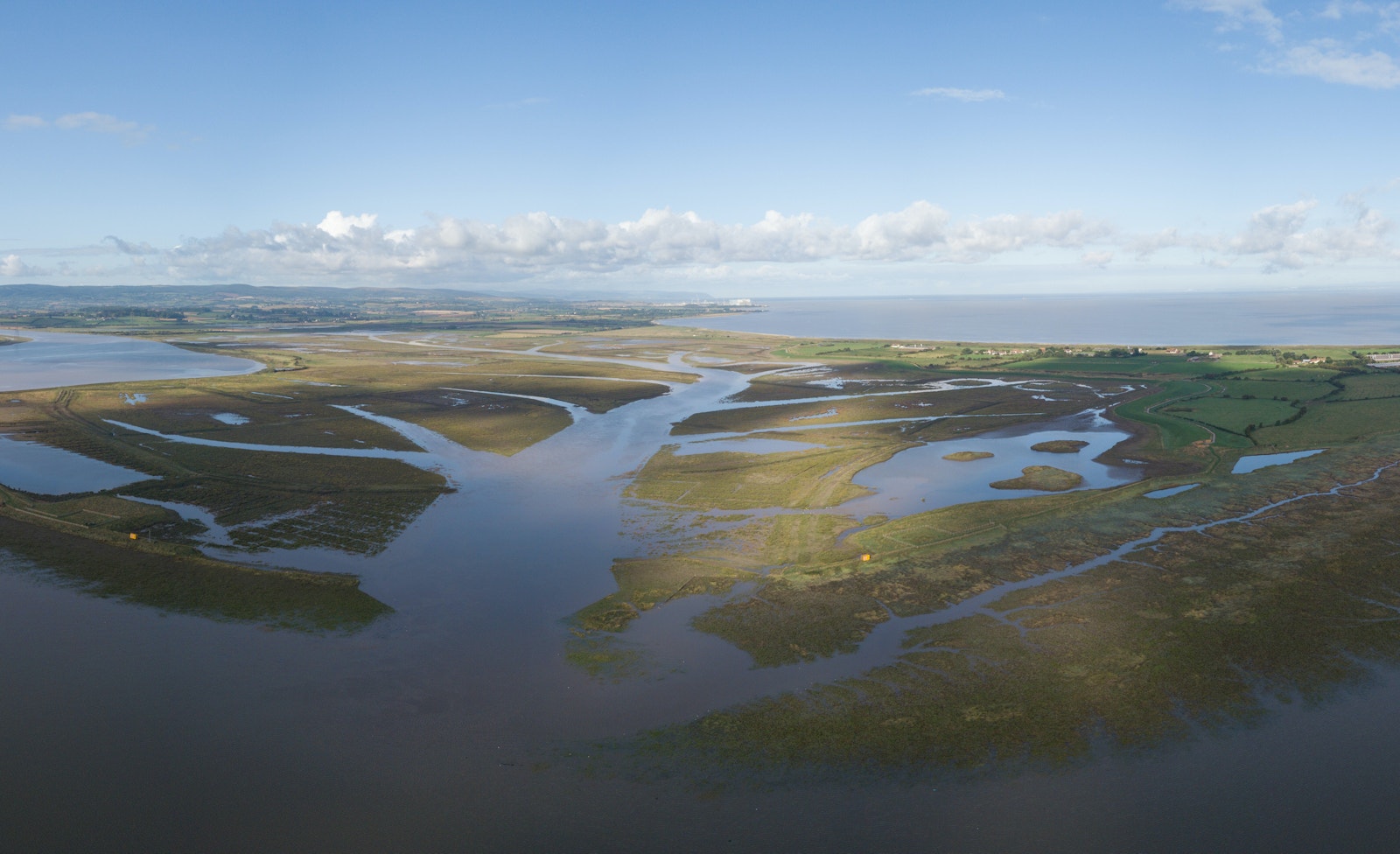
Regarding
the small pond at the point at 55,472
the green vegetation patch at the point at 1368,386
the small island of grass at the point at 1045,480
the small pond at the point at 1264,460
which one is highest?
the green vegetation patch at the point at 1368,386

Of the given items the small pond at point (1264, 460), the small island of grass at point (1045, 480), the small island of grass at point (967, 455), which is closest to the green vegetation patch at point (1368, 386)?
the small pond at point (1264, 460)

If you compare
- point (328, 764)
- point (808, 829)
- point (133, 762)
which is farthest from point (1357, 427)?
point (133, 762)

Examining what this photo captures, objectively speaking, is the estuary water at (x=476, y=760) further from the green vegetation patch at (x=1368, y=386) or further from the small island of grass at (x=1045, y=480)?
the green vegetation patch at (x=1368, y=386)

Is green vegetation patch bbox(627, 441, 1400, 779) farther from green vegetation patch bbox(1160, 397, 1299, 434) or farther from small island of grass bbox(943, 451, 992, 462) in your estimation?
green vegetation patch bbox(1160, 397, 1299, 434)

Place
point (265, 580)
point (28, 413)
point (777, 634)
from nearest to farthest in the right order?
1. point (777, 634)
2. point (265, 580)
3. point (28, 413)

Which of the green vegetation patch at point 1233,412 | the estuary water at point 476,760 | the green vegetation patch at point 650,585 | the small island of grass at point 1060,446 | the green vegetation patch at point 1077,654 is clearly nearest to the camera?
the estuary water at point 476,760

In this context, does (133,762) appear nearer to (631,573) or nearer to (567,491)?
(631,573)

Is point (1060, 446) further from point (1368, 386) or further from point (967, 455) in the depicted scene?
point (1368, 386)
